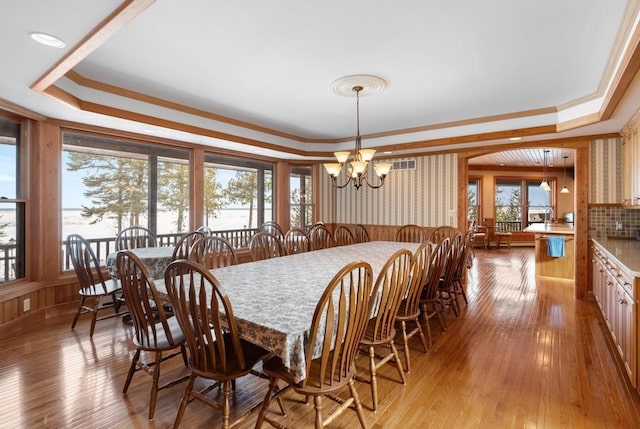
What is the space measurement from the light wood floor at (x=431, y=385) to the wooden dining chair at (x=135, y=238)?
976 mm

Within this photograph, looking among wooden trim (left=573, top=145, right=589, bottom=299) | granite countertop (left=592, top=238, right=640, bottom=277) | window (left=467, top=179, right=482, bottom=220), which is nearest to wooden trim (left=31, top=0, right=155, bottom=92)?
granite countertop (left=592, top=238, right=640, bottom=277)

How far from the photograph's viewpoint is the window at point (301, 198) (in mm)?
6523

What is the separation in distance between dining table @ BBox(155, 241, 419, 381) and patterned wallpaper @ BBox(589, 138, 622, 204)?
3246 millimetres

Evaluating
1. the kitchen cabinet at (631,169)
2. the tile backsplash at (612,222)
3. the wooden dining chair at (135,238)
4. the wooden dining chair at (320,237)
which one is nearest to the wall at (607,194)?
the tile backsplash at (612,222)

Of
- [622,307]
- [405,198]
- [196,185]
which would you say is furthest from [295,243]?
[622,307]

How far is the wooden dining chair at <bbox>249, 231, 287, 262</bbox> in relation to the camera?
3.54 metres

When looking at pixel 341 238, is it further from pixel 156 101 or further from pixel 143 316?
pixel 143 316

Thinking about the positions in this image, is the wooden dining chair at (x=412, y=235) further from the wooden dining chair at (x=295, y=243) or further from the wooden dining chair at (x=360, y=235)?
the wooden dining chair at (x=295, y=243)

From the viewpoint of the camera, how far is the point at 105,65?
2867mm

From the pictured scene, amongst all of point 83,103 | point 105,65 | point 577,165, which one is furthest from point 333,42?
point 577,165

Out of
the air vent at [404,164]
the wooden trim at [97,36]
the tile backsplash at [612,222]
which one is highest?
the wooden trim at [97,36]

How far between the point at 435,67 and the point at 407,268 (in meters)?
1.84

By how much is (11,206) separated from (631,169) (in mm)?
6769

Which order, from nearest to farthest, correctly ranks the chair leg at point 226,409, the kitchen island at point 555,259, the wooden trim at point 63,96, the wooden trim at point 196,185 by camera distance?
the chair leg at point 226,409 → the wooden trim at point 63,96 → the wooden trim at point 196,185 → the kitchen island at point 555,259
